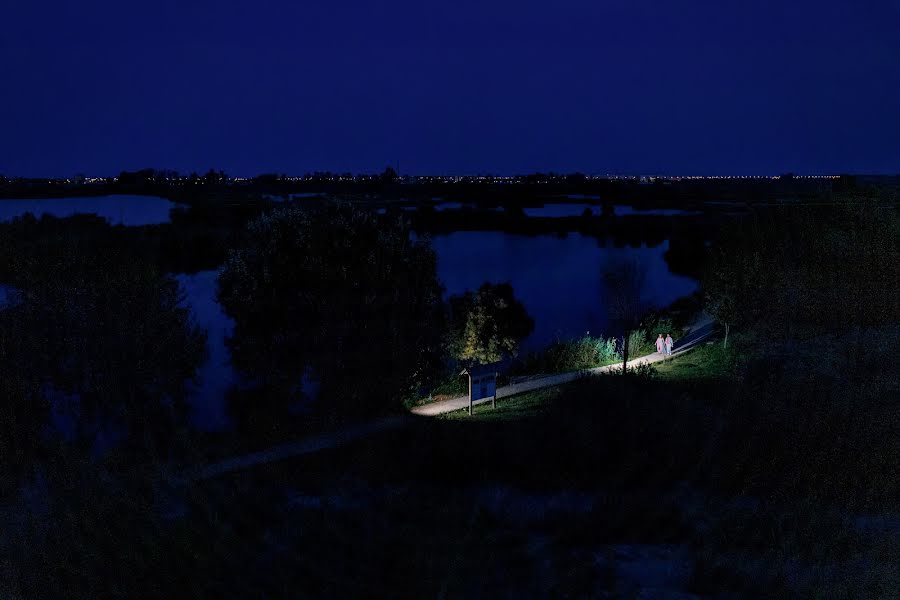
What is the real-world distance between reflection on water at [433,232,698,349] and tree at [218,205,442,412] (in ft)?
25.4

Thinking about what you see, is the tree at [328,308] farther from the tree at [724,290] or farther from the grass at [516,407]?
the tree at [724,290]

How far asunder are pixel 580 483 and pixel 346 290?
7.43 metres

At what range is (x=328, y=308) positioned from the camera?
46.8 feet

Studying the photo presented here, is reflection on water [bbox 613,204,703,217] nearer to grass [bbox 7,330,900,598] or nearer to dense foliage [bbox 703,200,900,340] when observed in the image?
dense foliage [bbox 703,200,900,340]

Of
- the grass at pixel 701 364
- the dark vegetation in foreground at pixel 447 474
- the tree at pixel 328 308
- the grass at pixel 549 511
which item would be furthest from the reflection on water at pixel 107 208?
the grass at pixel 549 511

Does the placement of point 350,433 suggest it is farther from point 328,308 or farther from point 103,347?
point 103,347

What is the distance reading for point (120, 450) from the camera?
1321cm

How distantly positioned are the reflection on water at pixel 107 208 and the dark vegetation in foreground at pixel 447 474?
30736 millimetres

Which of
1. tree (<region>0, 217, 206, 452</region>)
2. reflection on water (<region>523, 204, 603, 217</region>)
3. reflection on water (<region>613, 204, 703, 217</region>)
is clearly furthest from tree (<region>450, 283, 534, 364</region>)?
reflection on water (<region>523, 204, 603, 217</region>)

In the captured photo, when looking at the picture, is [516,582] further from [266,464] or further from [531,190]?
[531,190]

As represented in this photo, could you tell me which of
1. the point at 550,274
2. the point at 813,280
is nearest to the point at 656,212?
the point at 550,274

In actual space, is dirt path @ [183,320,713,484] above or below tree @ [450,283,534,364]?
below

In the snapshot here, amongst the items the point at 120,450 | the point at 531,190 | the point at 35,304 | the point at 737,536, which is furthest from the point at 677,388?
the point at 531,190

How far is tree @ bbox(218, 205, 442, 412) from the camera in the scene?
14.4 metres
